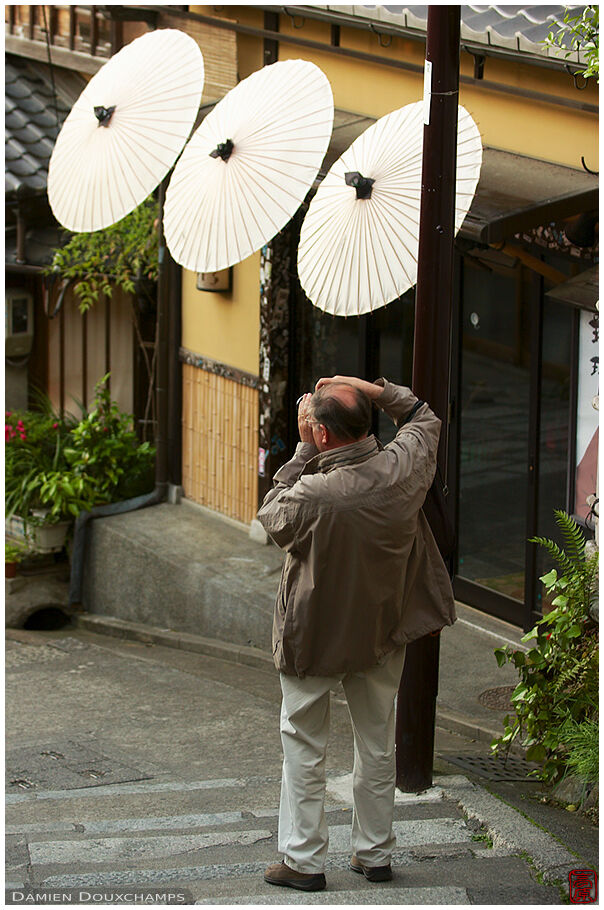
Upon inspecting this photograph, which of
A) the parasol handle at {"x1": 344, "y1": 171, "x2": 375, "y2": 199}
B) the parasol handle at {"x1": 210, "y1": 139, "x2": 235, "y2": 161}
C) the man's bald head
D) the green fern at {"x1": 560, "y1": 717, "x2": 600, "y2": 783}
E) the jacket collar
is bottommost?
the green fern at {"x1": 560, "y1": 717, "x2": 600, "y2": 783}

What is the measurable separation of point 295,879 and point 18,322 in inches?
428

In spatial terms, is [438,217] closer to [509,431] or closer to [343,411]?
[343,411]

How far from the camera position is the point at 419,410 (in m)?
4.59

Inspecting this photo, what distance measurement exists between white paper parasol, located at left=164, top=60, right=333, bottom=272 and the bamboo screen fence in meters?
→ 3.64

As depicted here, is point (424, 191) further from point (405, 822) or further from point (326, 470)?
point (405, 822)

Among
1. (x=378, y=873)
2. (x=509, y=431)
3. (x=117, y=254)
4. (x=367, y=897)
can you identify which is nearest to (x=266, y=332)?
(x=509, y=431)

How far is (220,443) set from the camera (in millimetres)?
11180

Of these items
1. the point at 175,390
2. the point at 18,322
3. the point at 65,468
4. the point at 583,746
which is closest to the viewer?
the point at 583,746

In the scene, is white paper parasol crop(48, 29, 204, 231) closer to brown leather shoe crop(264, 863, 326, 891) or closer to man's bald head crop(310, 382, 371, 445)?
man's bald head crop(310, 382, 371, 445)

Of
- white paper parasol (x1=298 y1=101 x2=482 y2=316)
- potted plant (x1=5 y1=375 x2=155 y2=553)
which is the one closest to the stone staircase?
white paper parasol (x1=298 y1=101 x2=482 y2=316)

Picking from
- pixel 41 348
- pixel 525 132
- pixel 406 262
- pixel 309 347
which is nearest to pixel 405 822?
pixel 406 262

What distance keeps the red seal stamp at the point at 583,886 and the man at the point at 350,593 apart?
665mm

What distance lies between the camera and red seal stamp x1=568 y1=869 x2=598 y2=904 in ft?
13.9

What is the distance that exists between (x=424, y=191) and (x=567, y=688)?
2301 millimetres
